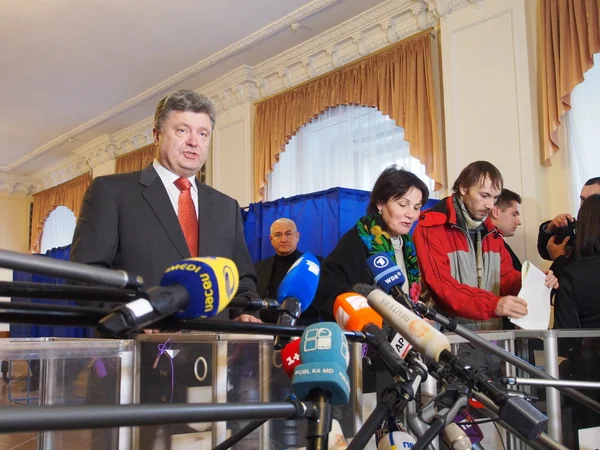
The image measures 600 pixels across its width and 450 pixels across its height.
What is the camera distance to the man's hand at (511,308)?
2276 millimetres

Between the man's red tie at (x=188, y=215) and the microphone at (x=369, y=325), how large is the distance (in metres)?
0.71

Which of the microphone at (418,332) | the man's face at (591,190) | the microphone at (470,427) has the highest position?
the man's face at (591,190)

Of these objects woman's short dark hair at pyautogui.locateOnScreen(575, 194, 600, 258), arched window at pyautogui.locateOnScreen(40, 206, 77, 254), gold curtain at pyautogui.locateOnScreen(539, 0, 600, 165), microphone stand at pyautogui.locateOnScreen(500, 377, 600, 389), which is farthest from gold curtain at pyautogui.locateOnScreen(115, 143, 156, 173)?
microphone stand at pyautogui.locateOnScreen(500, 377, 600, 389)

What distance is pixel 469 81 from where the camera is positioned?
4.97 metres

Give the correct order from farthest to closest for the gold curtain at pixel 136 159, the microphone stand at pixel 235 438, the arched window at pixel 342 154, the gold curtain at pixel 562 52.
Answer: the gold curtain at pixel 136 159 → the arched window at pixel 342 154 → the gold curtain at pixel 562 52 → the microphone stand at pixel 235 438

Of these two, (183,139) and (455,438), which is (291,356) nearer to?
(455,438)

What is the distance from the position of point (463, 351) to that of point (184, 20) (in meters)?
5.08

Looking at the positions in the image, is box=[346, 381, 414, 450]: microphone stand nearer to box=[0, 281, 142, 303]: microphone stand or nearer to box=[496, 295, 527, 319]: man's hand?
Answer: box=[0, 281, 142, 303]: microphone stand

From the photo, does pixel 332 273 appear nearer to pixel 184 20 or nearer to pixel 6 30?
pixel 184 20

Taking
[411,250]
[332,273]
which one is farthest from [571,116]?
[332,273]

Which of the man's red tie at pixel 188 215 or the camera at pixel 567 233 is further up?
the camera at pixel 567 233

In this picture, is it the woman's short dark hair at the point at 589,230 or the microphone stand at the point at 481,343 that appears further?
the woman's short dark hair at the point at 589,230

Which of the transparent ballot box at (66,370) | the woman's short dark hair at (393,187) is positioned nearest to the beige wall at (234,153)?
the woman's short dark hair at (393,187)

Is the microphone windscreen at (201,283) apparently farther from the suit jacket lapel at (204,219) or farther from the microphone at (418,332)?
the suit jacket lapel at (204,219)
